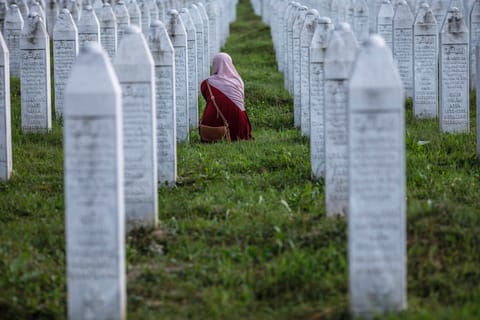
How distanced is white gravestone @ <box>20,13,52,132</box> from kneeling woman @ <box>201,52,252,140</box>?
2091 millimetres

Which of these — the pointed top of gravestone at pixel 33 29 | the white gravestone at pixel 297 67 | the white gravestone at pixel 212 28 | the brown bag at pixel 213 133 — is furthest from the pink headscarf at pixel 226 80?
the white gravestone at pixel 212 28

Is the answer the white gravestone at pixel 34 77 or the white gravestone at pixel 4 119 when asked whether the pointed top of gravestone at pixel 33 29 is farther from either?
the white gravestone at pixel 4 119

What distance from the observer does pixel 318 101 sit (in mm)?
9820

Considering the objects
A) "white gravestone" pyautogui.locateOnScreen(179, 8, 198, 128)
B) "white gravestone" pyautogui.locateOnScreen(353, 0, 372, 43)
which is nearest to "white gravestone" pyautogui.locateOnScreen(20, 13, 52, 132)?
"white gravestone" pyautogui.locateOnScreen(179, 8, 198, 128)

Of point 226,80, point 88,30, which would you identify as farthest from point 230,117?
point 88,30

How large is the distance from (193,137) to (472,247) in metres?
6.85

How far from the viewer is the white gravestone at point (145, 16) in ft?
66.4

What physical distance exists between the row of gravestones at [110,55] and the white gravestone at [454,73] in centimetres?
323

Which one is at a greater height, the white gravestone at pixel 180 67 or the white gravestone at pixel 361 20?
the white gravestone at pixel 361 20

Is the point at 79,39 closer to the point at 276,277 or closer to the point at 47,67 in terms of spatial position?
the point at 47,67

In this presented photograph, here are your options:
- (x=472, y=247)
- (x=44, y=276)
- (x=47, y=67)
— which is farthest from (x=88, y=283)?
(x=47, y=67)

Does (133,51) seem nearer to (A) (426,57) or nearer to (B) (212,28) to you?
(A) (426,57)

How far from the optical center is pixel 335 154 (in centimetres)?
848

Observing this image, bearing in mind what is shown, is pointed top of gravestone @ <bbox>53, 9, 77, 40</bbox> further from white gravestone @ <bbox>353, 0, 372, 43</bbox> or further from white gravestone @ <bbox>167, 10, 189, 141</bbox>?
white gravestone @ <bbox>353, 0, 372, 43</bbox>
